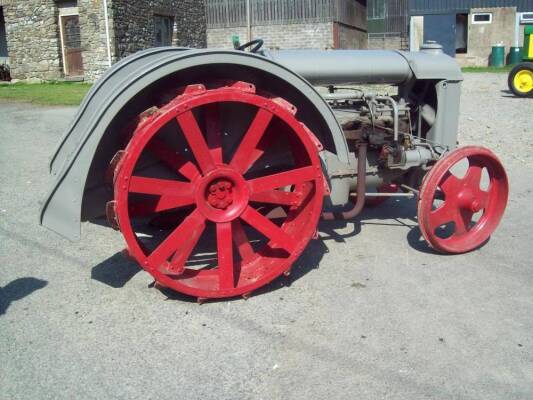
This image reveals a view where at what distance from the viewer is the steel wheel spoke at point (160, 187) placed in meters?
3.37

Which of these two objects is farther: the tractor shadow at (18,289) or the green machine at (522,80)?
the green machine at (522,80)

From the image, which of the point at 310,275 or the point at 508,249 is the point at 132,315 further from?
the point at 508,249

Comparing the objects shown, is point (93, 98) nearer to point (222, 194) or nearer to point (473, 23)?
point (222, 194)

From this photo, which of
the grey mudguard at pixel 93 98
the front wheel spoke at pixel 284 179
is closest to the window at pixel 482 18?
the grey mudguard at pixel 93 98

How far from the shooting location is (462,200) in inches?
172

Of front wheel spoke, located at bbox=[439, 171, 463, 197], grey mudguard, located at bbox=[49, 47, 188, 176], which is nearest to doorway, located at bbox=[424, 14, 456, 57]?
front wheel spoke, located at bbox=[439, 171, 463, 197]

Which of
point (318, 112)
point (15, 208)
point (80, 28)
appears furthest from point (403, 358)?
point (80, 28)

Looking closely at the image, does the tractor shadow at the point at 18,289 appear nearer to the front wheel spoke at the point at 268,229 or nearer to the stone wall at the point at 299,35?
the front wheel spoke at the point at 268,229

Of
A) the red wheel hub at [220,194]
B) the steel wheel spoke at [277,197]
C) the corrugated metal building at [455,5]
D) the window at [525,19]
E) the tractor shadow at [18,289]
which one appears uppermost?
the corrugated metal building at [455,5]

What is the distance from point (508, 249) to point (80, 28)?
741 inches

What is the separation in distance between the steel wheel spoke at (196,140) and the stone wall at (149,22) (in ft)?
57.7

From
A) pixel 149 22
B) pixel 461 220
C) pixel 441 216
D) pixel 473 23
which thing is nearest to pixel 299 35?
pixel 149 22

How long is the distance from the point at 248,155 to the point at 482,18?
32.0 meters

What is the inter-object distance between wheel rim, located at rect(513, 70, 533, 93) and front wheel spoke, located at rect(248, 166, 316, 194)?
13.4 meters
